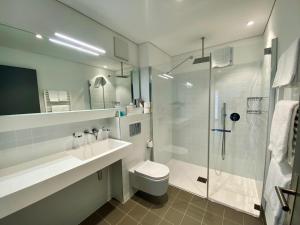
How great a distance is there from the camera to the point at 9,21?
1.21 m

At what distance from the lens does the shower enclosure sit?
217 centimetres

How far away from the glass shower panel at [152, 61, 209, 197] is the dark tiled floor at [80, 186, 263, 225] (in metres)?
0.56

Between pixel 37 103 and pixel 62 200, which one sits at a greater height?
pixel 37 103

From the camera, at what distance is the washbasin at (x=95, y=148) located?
1.61 m

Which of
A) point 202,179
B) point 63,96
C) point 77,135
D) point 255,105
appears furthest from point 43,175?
point 255,105

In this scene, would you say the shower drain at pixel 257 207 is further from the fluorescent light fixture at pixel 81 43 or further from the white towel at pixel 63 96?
the fluorescent light fixture at pixel 81 43

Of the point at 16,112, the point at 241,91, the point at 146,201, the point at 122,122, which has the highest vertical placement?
the point at 241,91

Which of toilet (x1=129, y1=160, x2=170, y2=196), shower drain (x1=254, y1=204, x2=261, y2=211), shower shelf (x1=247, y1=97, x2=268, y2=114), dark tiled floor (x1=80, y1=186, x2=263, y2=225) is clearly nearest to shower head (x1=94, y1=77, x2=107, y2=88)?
toilet (x1=129, y1=160, x2=170, y2=196)

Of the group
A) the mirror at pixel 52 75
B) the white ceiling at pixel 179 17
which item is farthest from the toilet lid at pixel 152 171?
the white ceiling at pixel 179 17

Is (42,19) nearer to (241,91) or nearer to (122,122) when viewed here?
(122,122)

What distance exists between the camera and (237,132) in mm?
2512

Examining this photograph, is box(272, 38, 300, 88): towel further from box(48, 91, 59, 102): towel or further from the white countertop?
box(48, 91, 59, 102): towel

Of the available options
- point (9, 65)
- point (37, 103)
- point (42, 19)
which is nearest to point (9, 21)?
point (42, 19)

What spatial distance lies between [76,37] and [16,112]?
1.05 meters
